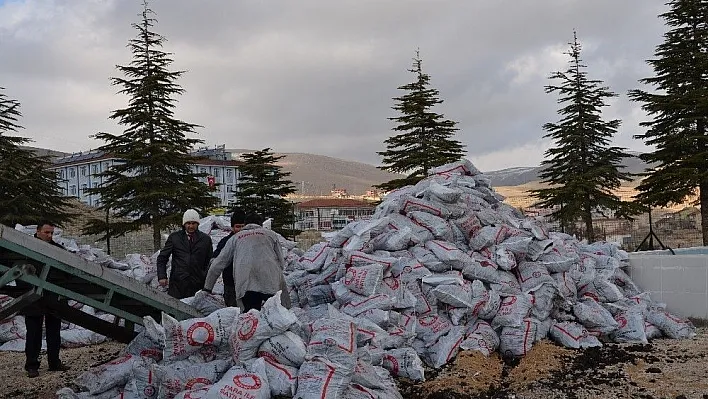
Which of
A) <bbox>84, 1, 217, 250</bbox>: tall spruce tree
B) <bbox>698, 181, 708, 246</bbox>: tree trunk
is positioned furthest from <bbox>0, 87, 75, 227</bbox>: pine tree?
Answer: <bbox>698, 181, 708, 246</bbox>: tree trunk

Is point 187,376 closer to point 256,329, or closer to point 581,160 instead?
point 256,329

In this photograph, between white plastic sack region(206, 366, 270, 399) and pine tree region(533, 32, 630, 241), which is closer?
white plastic sack region(206, 366, 270, 399)

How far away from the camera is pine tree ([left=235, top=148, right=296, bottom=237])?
24969 mm

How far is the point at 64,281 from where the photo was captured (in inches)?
203

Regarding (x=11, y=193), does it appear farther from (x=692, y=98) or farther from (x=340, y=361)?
(x=692, y=98)

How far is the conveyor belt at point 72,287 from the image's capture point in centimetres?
457

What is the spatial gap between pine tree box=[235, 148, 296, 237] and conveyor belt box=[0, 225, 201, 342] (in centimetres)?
1867

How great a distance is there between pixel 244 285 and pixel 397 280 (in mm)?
1938

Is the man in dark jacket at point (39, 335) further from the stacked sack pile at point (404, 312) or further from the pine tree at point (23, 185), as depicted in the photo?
the pine tree at point (23, 185)

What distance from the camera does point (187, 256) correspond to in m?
6.22

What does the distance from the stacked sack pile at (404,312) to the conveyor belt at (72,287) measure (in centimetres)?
29

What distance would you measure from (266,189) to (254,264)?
20.2 m

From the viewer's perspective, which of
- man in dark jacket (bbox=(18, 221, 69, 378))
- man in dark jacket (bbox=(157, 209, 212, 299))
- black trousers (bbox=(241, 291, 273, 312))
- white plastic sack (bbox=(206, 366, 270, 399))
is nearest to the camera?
white plastic sack (bbox=(206, 366, 270, 399))

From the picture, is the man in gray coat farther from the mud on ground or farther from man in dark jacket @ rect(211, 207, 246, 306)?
the mud on ground
